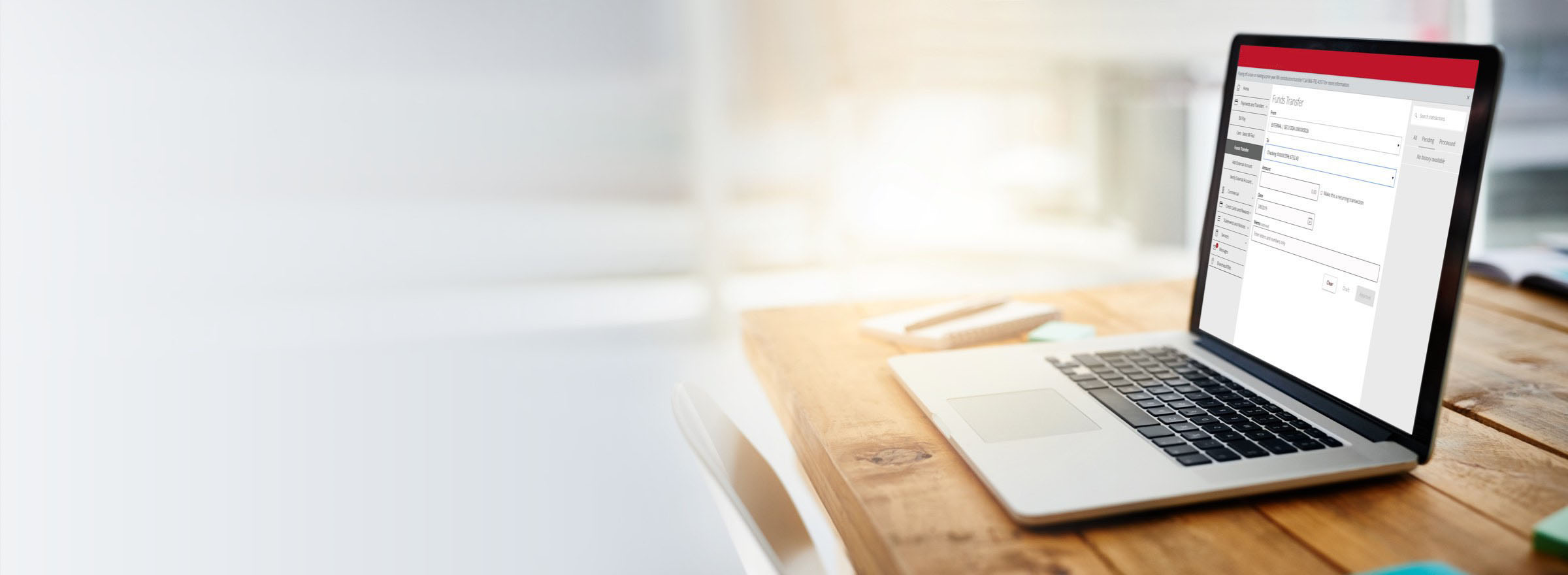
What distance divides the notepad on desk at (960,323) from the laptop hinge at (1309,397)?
214mm

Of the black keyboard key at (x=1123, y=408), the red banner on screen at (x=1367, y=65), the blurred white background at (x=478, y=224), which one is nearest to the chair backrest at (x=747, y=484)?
the black keyboard key at (x=1123, y=408)

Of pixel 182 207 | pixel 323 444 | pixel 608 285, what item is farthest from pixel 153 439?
pixel 608 285

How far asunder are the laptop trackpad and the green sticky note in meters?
0.24

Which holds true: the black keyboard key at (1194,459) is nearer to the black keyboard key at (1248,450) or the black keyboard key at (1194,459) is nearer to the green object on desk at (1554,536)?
the black keyboard key at (1248,450)

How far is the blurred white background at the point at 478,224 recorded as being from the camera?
208cm

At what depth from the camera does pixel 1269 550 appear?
64 cm

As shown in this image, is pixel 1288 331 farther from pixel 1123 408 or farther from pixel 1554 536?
pixel 1554 536

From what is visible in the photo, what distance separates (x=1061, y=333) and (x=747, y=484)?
0.49 metres

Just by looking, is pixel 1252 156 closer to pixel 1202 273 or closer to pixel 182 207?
pixel 1202 273

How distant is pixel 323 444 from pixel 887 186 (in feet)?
4.71

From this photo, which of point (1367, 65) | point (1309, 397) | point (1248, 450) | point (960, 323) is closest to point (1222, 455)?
point (1248, 450)

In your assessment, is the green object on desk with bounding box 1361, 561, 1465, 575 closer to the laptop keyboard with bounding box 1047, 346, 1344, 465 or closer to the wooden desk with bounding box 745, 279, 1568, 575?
the wooden desk with bounding box 745, 279, 1568, 575

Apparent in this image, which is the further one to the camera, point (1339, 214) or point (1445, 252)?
point (1339, 214)

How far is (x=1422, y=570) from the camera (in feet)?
1.96
